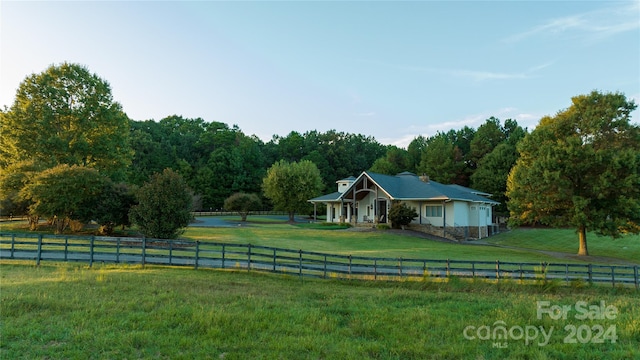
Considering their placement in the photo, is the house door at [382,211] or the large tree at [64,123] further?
the house door at [382,211]

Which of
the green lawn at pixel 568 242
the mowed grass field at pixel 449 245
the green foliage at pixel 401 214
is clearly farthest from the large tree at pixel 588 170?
the green foliage at pixel 401 214

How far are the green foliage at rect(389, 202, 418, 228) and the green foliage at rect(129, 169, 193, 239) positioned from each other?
63.7 ft

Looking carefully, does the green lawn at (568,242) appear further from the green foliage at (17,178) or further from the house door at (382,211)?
the green foliage at (17,178)

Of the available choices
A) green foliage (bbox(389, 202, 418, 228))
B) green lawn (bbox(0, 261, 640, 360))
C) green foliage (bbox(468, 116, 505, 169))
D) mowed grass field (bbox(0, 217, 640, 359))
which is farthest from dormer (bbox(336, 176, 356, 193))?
green lawn (bbox(0, 261, 640, 360))

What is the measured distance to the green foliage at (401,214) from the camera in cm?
3678

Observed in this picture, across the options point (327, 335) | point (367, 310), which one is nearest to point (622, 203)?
point (367, 310)

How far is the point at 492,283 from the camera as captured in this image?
14023 millimetres

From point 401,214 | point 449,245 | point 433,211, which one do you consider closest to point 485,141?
point 433,211

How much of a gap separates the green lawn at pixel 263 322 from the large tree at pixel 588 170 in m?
15.7

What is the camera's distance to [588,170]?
2600 cm

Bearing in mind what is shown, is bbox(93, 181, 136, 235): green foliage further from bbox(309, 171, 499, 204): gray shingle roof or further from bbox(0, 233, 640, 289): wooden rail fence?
bbox(309, 171, 499, 204): gray shingle roof

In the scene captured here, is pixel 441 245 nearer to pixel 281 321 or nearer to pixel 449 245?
pixel 449 245

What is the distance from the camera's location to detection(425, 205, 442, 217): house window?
37344 millimetres

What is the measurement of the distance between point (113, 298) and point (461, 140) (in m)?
72.6
